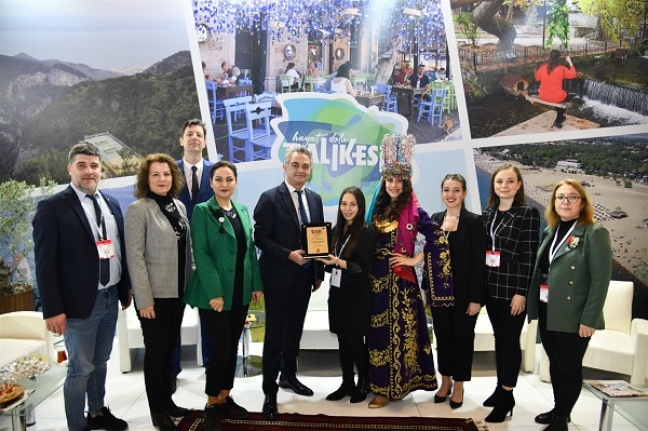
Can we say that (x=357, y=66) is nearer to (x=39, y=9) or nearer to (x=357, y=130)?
(x=357, y=130)

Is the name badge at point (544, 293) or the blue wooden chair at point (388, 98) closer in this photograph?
the name badge at point (544, 293)

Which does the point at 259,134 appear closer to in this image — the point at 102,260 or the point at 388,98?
the point at 388,98

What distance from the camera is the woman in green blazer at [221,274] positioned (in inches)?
109

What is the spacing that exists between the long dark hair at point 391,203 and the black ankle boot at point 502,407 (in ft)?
4.39

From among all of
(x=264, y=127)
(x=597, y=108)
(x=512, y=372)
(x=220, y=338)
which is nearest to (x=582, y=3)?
(x=597, y=108)

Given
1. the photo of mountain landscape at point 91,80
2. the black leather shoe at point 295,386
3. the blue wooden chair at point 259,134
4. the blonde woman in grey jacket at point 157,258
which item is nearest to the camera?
the blonde woman in grey jacket at point 157,258

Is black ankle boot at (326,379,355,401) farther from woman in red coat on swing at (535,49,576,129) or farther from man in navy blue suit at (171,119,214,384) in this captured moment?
woman in red coat on swing at (535,49,576,129)

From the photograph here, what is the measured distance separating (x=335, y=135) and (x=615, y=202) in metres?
2.83

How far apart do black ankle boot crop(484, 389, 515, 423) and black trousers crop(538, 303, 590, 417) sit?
31cm

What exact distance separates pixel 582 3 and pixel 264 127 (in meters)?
3.31

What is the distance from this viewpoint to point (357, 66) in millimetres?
4855

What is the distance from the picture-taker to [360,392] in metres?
3.39

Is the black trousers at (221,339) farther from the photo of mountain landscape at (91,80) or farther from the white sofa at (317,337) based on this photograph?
the photo of mountain landscape at (91,80)

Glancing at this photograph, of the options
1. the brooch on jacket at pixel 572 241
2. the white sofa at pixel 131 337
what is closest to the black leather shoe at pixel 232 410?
the white sofa at pixel 131 337
